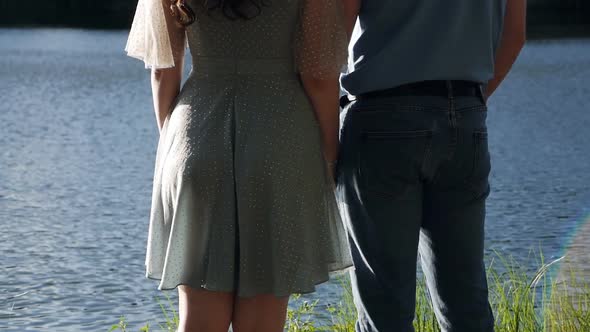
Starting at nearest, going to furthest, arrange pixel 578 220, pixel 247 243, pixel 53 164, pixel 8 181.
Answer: pixel 247 243, pixel 578 220, pixel 8 181, pixel 53 164

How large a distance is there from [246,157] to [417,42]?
18.6 inches

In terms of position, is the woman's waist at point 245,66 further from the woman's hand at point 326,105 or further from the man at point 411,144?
the man at point 411,144

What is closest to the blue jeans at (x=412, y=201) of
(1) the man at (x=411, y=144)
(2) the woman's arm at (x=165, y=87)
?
(1) the man at (x=411, y=144)

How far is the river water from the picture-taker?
6883mm

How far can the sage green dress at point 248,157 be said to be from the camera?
254cm

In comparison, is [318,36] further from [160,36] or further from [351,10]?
[160,36]

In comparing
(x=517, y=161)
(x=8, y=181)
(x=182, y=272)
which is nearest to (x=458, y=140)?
(x=182, y=272)

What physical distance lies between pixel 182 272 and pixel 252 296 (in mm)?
169

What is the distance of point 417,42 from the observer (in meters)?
2.59

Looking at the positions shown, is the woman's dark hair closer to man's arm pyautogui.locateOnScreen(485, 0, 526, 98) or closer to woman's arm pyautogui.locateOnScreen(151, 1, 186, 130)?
woman's arm pyautogui.locateOnScreen(151, 1, 186, 130)

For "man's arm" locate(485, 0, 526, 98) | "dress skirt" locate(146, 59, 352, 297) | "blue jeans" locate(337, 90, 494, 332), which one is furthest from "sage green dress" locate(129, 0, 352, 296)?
"man's arm" locate(485, 0, 526, 98)

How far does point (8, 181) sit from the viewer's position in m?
11.4

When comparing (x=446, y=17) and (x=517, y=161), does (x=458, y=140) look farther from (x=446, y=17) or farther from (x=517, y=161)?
(x=517, y=161)

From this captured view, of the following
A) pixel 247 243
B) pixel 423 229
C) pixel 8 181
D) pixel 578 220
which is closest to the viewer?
pixel 247 243
